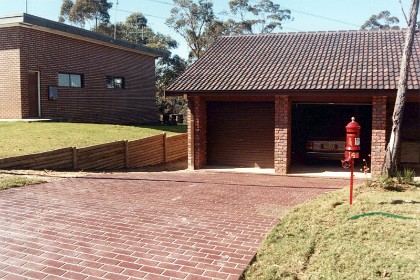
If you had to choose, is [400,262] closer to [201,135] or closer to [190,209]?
[190,209]

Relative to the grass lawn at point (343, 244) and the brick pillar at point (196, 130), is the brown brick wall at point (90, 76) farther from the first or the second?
the grass lawn at point (343, 244)

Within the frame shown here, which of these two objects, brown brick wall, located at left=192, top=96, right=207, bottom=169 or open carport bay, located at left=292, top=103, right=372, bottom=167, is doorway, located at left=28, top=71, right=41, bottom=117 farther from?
open carport bay, located at left=292, top=103, right=372, bottom=167

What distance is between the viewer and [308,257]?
4824 mm

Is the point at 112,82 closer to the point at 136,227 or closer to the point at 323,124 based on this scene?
the point at 323,124

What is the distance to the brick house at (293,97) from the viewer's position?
11742mm

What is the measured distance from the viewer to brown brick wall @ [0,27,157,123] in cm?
1830

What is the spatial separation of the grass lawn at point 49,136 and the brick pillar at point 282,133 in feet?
21.5

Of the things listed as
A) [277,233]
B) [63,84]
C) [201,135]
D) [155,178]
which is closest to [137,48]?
[63,84]

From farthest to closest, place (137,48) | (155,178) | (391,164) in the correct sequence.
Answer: (137,48) → (155,178) → (391,164)

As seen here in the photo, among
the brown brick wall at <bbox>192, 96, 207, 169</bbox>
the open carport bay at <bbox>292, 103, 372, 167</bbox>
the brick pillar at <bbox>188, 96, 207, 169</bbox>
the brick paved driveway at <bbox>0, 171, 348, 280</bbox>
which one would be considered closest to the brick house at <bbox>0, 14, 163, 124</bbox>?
the brick pillar at <bbox>188, 96, 207, 169</bbox>

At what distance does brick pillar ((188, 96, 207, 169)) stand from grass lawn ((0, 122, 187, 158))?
367cm

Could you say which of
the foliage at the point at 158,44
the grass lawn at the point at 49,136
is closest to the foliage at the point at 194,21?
the foliage at the point at 158,44

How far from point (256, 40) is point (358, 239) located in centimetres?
1243

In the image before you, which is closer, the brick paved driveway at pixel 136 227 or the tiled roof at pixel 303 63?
the brick paved driveway at pixel 136 227
